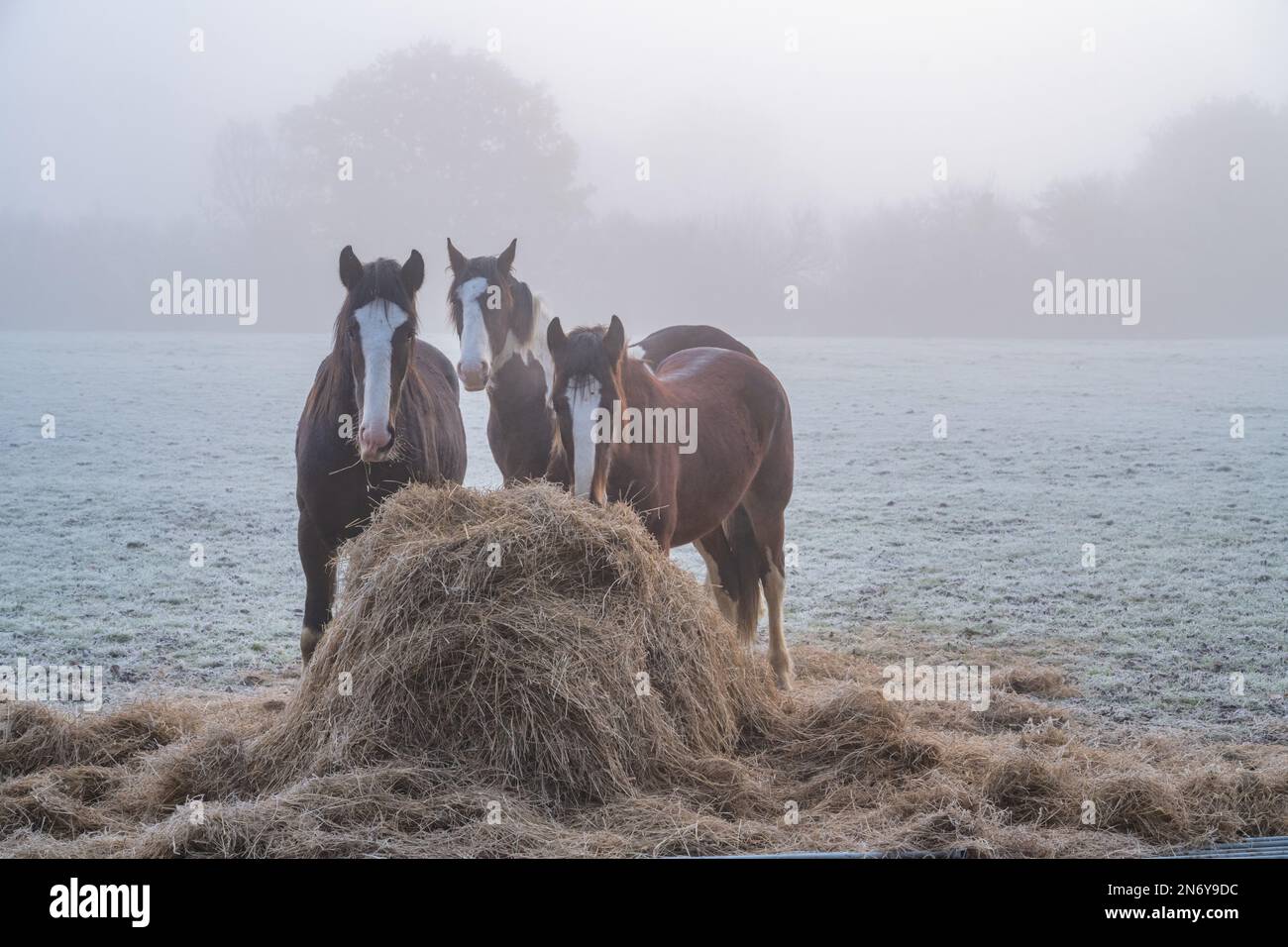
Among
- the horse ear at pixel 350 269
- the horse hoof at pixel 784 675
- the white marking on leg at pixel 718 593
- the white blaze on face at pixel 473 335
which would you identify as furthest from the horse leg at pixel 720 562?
the horse ear at pixel 350 269

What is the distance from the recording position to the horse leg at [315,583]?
4.20 m

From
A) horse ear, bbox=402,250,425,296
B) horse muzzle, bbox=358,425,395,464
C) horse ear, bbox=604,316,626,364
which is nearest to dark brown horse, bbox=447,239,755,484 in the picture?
horse ear, bbox=402,250,425,296

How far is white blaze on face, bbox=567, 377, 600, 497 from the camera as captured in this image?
386 cm

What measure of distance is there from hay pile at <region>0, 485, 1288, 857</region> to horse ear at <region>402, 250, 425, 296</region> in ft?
2.64

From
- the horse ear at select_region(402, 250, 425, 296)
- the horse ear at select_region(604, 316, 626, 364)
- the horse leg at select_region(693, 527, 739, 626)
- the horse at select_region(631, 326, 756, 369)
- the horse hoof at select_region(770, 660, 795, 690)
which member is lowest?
the horse hoof at select_region(770, 660, 795, 690)

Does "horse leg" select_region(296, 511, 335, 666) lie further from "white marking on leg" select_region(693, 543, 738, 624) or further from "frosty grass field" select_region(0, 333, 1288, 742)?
"white marking on leg" select_region(693, 543, 738, 624)

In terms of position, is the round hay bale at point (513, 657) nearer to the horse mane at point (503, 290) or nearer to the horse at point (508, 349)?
the horse at point (508, 349)

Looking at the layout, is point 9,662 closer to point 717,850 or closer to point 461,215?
point 717,850

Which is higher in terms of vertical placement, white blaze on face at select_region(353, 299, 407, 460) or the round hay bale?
white blaze on face at select_region(353, 299, 407, 460)

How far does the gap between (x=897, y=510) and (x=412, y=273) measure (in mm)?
6831

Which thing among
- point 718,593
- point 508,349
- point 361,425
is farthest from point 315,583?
point 718,593

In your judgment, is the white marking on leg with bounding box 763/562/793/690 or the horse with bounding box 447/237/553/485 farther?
the white marking on leg with bounding box 763/562/793/690

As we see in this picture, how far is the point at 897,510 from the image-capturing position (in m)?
9.81
